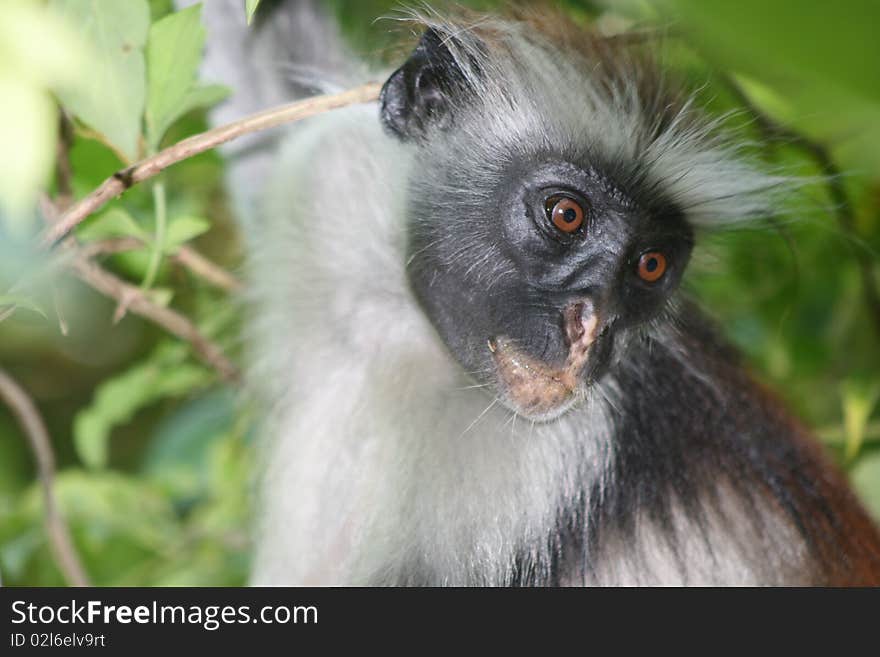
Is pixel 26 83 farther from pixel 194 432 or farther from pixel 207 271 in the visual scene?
pixel 194 432

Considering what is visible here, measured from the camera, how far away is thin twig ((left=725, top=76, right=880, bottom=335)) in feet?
9.05

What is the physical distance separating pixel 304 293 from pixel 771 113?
1.63 meters

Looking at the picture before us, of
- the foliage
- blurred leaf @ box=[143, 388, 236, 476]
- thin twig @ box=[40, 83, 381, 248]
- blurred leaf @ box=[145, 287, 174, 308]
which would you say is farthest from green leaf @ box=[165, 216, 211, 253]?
blurred leaf @ box=[143, 388, 236, 476]

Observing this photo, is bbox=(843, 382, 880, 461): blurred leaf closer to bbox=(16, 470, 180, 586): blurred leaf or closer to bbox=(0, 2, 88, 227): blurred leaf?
bbox=(16, 470, 180, 586): blurred leaf

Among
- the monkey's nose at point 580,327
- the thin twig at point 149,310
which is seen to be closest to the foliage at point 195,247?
the thin twig at point 149,310

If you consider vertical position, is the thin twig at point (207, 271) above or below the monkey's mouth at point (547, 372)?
above

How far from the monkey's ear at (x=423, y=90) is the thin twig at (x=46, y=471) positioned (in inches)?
60.9

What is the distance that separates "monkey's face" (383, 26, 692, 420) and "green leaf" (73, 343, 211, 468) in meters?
1.36

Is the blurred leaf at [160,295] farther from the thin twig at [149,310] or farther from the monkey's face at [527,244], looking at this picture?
the monkey's face at [527,244]

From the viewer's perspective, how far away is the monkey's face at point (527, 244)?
2.50m

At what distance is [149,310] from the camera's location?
3.29 m
